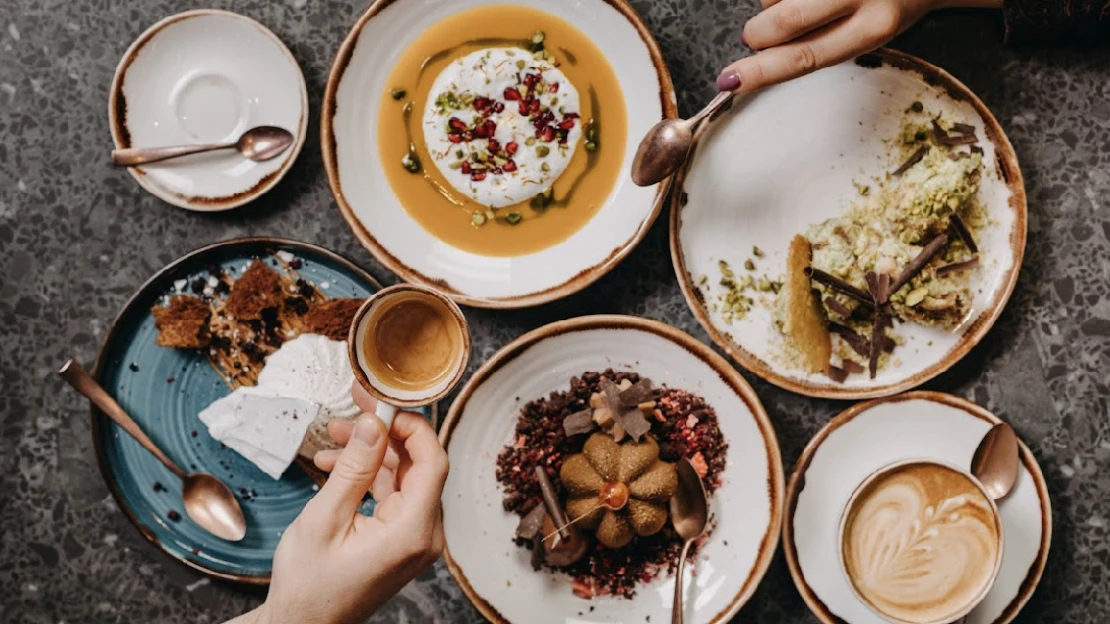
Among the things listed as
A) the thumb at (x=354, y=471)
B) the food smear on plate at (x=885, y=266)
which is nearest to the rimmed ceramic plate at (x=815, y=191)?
the food smear on plate at (x=885, y=266)

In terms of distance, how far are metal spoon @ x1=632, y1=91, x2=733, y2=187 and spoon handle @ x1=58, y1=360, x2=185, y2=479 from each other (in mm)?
1322

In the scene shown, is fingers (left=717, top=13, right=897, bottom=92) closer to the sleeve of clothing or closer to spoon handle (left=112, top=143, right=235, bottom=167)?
the sleeve of clothing

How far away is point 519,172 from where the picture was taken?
202cm

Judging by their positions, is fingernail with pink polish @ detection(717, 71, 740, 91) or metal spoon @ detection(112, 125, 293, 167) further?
metal spoon @ detection(112, 125, 293, 167)

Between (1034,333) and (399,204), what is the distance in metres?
1.58

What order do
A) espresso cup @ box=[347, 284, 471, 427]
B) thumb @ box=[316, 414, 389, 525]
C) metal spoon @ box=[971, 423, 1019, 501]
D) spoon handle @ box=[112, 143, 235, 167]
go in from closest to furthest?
thumb @ box=[316, 414, 389, 525] < espresso cup @ box=[347, 284, 471, 427] < metal spoon @ box=[971, 423, 1019, 501] < spoon handle @ box=[112, 143, 235, 167]

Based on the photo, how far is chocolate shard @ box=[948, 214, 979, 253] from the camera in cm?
190

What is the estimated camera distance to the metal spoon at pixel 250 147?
1999 mm

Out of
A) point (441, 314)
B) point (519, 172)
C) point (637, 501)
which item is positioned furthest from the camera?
point (519, 172)

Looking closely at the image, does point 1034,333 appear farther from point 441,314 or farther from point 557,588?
point 441,314

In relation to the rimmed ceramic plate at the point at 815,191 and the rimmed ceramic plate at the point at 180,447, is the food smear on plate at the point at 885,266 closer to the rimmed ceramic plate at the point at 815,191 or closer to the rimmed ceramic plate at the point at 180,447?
the rimmed ceramic plate at the point at 815,191

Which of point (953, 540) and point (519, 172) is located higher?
point (519, 172)

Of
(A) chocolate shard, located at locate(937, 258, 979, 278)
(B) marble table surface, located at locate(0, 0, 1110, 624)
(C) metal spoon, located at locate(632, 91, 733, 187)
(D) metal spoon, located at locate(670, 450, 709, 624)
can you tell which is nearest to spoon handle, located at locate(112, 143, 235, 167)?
(B) marble table surface, located at locate(0, 0, 1110, 624)

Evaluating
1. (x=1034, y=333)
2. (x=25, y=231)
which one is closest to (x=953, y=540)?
(x=1034, y=333)
